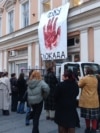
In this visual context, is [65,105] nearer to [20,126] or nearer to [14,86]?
[20,126]

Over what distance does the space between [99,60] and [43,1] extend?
26.2 ft

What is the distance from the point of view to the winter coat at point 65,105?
6.61m

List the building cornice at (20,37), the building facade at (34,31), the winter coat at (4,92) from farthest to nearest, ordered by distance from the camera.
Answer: the building cornice at (20,37) < the building facade at (34,31) < the winter coat at (4,92)

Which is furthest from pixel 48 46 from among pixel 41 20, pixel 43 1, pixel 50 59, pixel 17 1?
pixel 17 1

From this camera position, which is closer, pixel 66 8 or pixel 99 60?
pixel 99 60

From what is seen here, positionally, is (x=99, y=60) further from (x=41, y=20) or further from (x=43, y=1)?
(x=43, y=1)

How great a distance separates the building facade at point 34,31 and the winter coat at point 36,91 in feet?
27.4

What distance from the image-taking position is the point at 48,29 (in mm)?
19984

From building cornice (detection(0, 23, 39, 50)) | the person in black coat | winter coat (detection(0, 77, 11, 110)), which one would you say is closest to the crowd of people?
the person in black coat

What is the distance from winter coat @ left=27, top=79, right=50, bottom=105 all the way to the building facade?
834 centimetres

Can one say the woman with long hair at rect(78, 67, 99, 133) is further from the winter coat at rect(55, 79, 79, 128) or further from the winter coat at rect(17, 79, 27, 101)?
the winter coat at rect(17, 79, 27, 101)

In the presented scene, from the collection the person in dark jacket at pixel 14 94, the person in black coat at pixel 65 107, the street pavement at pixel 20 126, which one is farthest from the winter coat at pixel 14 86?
the person in black coat at pixel 65 107

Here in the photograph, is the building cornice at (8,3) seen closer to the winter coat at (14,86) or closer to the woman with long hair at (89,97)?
the winter coat at (14,86)

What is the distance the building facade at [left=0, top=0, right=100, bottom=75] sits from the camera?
16938 millimetres
